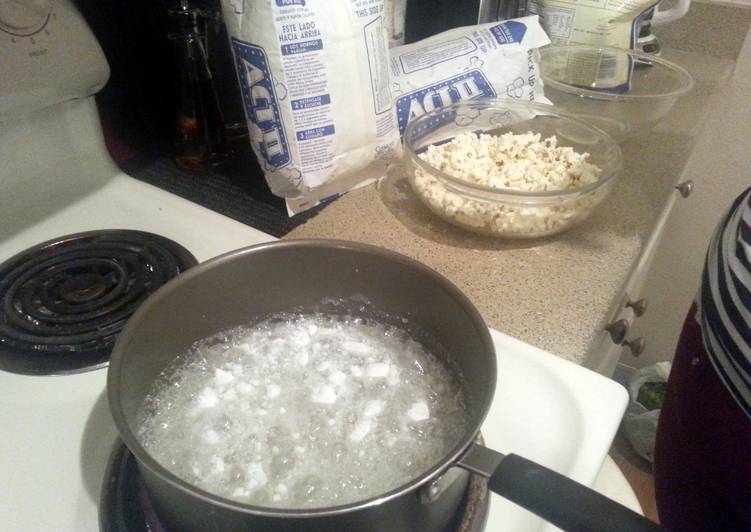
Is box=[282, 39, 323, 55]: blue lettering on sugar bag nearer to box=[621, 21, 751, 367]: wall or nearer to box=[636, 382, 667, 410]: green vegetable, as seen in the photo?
box=[621, 21, 751, 367]: wall

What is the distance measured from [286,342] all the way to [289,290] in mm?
40

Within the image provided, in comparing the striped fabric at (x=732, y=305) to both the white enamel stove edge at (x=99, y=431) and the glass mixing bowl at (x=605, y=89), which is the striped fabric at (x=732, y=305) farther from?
the glass mixing bowl at (x=605, y=89)

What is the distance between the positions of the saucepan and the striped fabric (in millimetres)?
266

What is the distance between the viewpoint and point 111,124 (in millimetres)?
698

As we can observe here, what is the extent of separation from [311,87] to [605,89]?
0.48m

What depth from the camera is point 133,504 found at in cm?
34

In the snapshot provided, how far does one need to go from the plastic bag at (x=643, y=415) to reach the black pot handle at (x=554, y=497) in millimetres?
1121

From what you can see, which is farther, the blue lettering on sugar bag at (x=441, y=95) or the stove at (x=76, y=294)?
the blue lettering on sugar bag at (x=441, y=95)

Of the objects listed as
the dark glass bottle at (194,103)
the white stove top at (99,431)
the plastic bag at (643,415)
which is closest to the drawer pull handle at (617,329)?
the white stove top at (99,431)

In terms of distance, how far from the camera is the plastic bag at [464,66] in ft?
2.34

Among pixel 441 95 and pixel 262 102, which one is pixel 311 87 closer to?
pixel 262 102

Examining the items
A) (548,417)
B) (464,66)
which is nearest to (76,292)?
(548,417)

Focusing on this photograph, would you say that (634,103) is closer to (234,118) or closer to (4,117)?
(234,118)

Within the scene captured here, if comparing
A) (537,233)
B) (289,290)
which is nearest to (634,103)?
(537,233)
